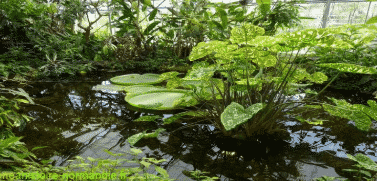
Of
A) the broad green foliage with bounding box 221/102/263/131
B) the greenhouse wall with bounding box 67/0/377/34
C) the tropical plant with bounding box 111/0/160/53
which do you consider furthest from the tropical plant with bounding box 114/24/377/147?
the greenhouse wall with bounding box 67/0/377/34

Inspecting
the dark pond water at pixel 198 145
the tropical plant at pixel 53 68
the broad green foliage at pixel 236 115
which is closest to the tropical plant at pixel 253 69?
the broad green foliage at pixel 236 115

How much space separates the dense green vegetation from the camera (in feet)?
3.37

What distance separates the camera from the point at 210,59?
363 centimetres

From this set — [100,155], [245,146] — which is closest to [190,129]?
[245,146]

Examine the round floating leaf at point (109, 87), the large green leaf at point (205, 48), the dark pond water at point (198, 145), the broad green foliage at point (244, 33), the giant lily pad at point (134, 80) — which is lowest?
the dark pond water at point (198, 145)

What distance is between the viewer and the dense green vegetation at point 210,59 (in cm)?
103

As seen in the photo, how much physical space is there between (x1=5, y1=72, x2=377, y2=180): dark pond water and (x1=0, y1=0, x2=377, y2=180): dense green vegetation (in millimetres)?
104

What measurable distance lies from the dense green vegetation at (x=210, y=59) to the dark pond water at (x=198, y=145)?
104 millimetres

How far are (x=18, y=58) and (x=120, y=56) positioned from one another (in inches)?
65.3

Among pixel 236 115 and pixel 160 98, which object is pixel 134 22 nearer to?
pixel 160 98

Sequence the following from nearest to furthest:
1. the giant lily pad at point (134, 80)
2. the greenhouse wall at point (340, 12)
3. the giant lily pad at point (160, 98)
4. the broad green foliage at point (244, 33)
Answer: the broad green foliage at point (244, 33) < the giant lily pad at point (160, 98) < the giant lily pad at point (134, 80) < the greenhouse wall at point (340, 12)

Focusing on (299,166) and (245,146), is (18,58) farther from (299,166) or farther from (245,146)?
(299,166)

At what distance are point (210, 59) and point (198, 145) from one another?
2372 millimetres

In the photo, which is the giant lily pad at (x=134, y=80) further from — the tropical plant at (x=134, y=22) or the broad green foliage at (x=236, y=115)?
the broad green foliage at (x=236, y=115)
